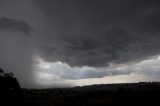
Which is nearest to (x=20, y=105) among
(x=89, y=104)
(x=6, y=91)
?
(x=89, y=104)

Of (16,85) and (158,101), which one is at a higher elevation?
(16,85)

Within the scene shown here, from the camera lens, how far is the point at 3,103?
46.7m

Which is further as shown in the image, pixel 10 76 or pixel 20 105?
pixel 10 76

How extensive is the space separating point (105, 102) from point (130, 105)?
547 cm

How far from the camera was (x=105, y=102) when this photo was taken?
137 feet

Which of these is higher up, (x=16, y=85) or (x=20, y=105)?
(x=16, y=85)

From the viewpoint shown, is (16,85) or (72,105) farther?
(16,85)

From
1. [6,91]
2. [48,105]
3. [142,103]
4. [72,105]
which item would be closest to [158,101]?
[142,103]

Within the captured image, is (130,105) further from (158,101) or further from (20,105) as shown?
(20,105)

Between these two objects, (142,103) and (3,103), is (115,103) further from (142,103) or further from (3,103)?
(3,103)

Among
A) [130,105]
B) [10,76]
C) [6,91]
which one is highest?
[10,76]

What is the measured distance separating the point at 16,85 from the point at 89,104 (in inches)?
1370

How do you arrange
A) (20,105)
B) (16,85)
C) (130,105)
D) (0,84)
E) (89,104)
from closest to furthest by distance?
(130,105), (89,104), (20,105), (0,84), (16,85)

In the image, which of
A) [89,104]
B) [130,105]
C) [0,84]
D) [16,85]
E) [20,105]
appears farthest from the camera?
[16,85]
